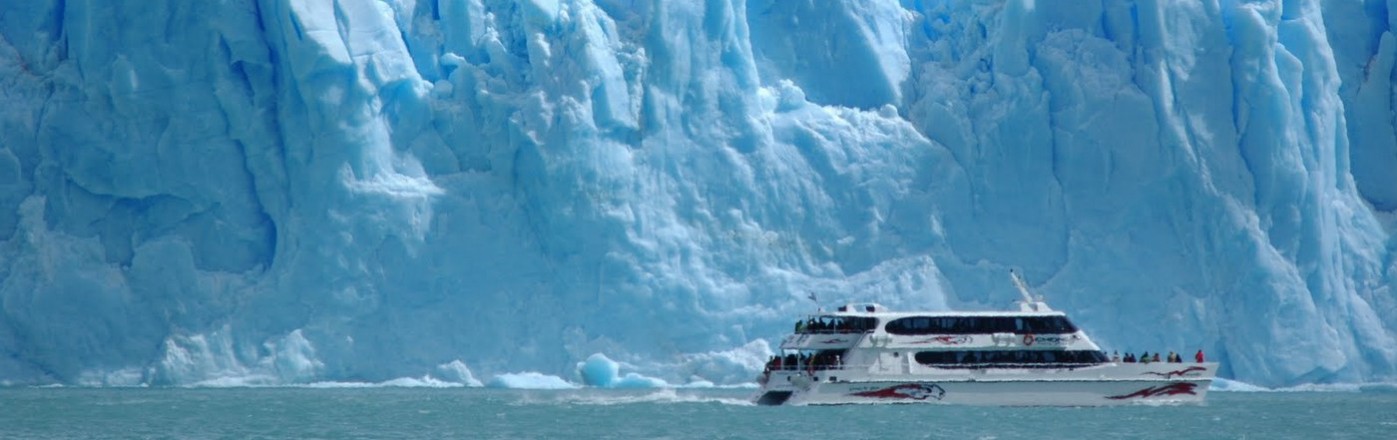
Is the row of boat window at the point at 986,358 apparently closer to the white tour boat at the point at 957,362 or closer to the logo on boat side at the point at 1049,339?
the white tour boat at the point at 957,362

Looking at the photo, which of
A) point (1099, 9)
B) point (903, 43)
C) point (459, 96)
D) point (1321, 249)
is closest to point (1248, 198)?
point (1321, 249)

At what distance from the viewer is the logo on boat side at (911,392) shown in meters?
32.3

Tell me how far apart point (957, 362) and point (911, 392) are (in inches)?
30.8

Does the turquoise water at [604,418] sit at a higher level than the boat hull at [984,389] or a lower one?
lower

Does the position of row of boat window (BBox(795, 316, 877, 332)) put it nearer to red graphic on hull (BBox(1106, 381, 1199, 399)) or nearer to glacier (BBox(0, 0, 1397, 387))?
red graphic on hull (BBox(1106, 381, 1199, 399))

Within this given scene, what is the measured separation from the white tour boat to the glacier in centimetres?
589

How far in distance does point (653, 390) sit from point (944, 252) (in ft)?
19.8

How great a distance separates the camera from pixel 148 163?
123ft

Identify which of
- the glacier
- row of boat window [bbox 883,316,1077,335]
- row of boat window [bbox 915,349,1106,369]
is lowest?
row of boat window [bbox 915,349,1106,369]

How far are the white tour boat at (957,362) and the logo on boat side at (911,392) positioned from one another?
0.01 metres

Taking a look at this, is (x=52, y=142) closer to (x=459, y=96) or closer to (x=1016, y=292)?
(x=459, y=96)

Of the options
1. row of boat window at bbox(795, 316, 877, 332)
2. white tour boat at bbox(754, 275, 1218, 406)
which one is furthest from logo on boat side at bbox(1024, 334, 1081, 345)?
row of boat window at bbox(795, 316, 877, 332)

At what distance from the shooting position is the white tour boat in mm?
32125

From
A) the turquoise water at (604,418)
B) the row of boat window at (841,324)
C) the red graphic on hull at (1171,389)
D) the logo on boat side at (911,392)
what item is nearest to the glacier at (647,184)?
the turquoise water at (604,418)
